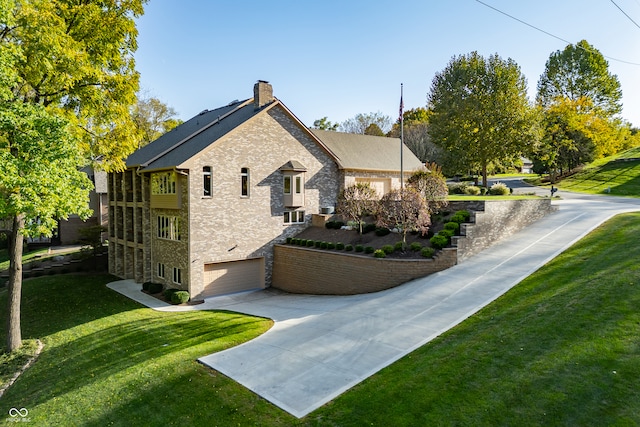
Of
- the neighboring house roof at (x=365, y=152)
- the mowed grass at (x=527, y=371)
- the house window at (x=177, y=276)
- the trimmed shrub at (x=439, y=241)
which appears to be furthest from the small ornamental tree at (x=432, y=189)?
the house window at (x=177, y=276)

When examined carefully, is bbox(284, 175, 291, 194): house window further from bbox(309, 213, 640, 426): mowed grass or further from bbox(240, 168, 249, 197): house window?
bbox(309, 213, 640, 426): mowed grass

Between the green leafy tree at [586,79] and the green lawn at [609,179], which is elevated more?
the green leafy tree at [586,79]

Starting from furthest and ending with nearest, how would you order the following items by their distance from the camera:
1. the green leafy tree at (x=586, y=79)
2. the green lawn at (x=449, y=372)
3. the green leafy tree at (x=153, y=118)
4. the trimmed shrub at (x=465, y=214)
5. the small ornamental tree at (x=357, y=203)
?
the green leafy tree at (x=586, y=79), the green leafy tree at (x=153, y=118), the small ornamental tree at (x=357, y=203), the trimmed shrub at (x=465, y=214), the green lawn at (x=449, y=372)

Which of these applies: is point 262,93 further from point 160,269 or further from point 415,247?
point 415,247

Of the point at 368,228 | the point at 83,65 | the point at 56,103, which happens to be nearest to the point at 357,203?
the point at 368,228

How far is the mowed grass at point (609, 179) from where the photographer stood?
36812 millimetres

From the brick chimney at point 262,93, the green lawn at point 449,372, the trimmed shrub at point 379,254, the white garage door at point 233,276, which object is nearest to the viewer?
the green lawn at point 449,372

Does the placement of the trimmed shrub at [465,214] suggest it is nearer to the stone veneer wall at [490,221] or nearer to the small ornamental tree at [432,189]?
the stone veneer wall at [490,221]

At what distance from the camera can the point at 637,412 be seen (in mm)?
6145

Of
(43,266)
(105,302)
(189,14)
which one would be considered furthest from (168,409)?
(43,266)

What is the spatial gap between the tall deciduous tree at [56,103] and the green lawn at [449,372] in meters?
4.90

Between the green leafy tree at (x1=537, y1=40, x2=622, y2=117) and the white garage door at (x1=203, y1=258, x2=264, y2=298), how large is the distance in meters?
41.5

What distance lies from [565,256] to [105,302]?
71.2 ft

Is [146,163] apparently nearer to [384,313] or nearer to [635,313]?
[384,313]
